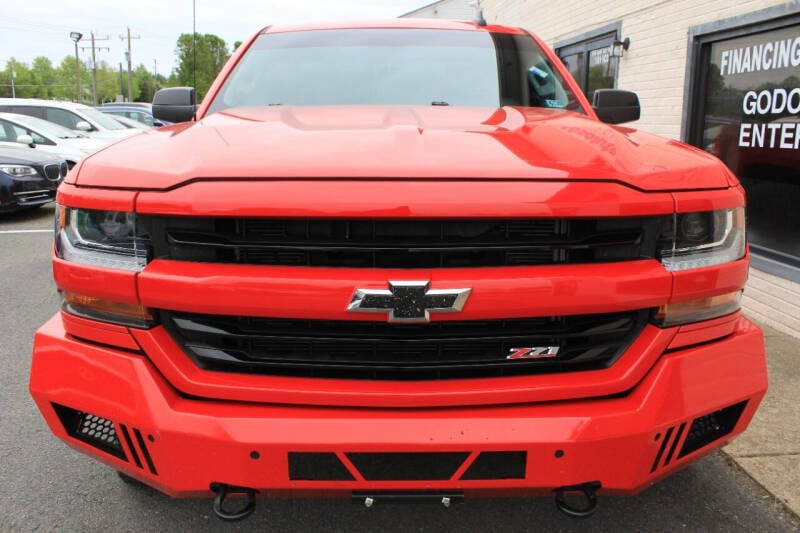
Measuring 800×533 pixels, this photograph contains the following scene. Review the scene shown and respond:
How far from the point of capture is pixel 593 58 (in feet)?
29.7

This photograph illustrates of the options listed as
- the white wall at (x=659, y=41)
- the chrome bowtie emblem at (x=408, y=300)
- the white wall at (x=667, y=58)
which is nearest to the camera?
the chrome bowtie emblem at (x=408, y=300)

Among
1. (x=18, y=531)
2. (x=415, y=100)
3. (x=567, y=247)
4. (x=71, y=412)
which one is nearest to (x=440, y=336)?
(x=567, y=247)

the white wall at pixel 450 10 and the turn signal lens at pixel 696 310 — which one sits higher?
the white wall at pixel 450 10

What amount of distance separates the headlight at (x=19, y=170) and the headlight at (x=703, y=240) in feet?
33.3

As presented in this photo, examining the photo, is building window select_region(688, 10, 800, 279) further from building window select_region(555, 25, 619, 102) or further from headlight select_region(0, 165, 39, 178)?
headlight select_region(0, 165, 39, 178)

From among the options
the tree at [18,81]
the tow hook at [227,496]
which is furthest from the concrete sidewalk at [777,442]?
the tree at [18,81]

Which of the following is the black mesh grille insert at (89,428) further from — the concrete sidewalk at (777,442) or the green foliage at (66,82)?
the green foliage at (66,82)

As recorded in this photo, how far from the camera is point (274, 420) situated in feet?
5.58

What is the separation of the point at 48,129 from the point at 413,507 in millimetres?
12213

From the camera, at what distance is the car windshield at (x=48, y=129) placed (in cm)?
1178

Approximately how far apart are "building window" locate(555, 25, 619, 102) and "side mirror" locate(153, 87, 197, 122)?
6019 mm

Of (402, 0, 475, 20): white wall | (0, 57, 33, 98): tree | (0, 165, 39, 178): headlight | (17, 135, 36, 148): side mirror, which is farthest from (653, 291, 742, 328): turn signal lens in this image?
(0, 57, 33, 98): tree

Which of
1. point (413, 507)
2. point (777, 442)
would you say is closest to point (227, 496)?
point (413, 507)

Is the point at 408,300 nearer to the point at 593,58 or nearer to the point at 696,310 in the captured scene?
the point at 696,310
